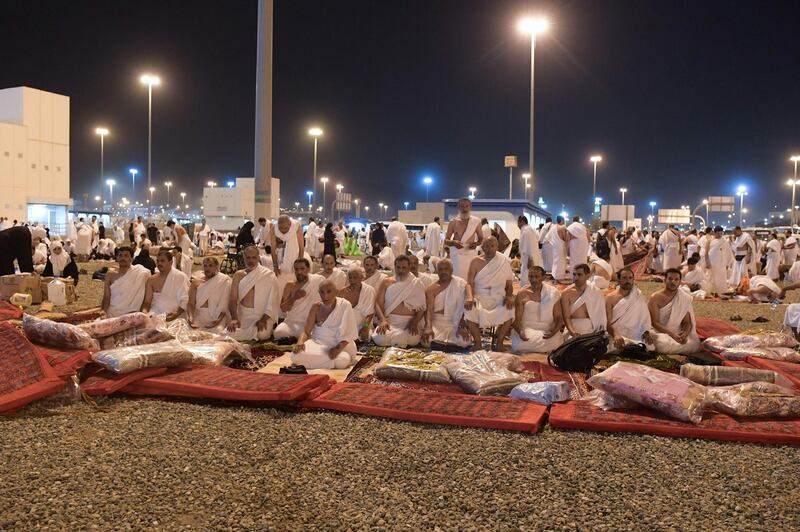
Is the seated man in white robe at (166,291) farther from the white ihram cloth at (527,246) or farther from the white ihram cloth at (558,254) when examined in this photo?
the white ihram cloth at (558,254)

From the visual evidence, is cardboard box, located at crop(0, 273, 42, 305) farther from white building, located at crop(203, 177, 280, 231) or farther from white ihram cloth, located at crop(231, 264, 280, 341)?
white building, located at crop(203, 177, 280, 231)

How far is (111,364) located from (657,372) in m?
4.54

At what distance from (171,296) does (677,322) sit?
20.7 ft

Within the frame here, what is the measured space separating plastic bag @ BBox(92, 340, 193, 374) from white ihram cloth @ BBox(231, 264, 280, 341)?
7.48 feet

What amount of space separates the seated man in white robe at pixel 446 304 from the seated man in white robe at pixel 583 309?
1.24m

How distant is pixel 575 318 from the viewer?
8.02 meters

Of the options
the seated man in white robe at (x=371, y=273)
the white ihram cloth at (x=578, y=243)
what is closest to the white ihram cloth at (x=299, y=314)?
the seated man in white robe at (x=371, y=273)

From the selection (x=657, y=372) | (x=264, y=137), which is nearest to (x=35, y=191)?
(x=264, y=137)

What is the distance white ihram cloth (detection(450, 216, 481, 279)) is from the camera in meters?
10.8

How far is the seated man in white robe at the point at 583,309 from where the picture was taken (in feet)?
26.1

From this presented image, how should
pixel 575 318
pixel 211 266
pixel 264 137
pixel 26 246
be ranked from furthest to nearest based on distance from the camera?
1. pixel 26 246
2. pixel 264 137
3. pixel 211 266
4. pixel 575 318

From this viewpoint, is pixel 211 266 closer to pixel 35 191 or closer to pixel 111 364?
pixel 111 364

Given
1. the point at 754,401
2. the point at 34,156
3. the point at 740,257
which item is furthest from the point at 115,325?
the point at 34,156

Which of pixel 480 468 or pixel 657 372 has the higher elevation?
pixel 657 372
